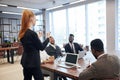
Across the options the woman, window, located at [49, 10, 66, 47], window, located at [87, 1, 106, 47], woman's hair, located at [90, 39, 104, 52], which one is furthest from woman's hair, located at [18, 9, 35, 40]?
window, located at [49, 10, 66, 47]

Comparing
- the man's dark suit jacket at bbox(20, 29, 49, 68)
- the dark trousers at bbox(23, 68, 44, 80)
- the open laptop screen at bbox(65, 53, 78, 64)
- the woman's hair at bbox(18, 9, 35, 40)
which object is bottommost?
the dark trousers at bbox(23, 68, 44, 80)

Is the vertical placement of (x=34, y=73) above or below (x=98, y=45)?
below

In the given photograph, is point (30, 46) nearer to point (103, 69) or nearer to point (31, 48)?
point (31, 48)

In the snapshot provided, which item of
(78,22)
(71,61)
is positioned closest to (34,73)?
(71,61)

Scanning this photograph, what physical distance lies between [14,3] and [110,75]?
6388 millimetres

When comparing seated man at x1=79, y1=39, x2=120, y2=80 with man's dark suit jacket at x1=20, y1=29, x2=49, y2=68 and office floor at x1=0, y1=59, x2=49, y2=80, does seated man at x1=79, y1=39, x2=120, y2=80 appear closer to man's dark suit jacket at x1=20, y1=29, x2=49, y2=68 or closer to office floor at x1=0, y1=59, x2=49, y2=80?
man's dark suit jacket at x1=20, y1=29, x2=49, y2=68

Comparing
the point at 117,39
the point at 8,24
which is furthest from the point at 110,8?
the point at 8,24

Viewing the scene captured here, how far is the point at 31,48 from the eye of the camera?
198cm

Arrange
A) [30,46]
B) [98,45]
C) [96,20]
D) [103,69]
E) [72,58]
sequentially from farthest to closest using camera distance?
[96,20] < [72,58] < [30,46] < [98,45] < [103,69]

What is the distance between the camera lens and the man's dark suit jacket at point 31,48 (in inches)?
77.4

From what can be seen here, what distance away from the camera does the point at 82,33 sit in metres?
7.41

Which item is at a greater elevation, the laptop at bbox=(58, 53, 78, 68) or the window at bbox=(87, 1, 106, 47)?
the window at bbox=(87, 1, 106, 47)

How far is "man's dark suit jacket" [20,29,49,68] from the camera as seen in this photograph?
196 centimetres

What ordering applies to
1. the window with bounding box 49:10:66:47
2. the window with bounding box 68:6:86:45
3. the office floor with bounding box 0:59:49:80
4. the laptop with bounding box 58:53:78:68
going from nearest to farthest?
1. the laptop with bounding box 58:53:78:68
2. the office floor with bounding box 0:59:49:80
3. the window with bounding box 68:6:86:45
4. the window with bounding box 49:10:66:47
